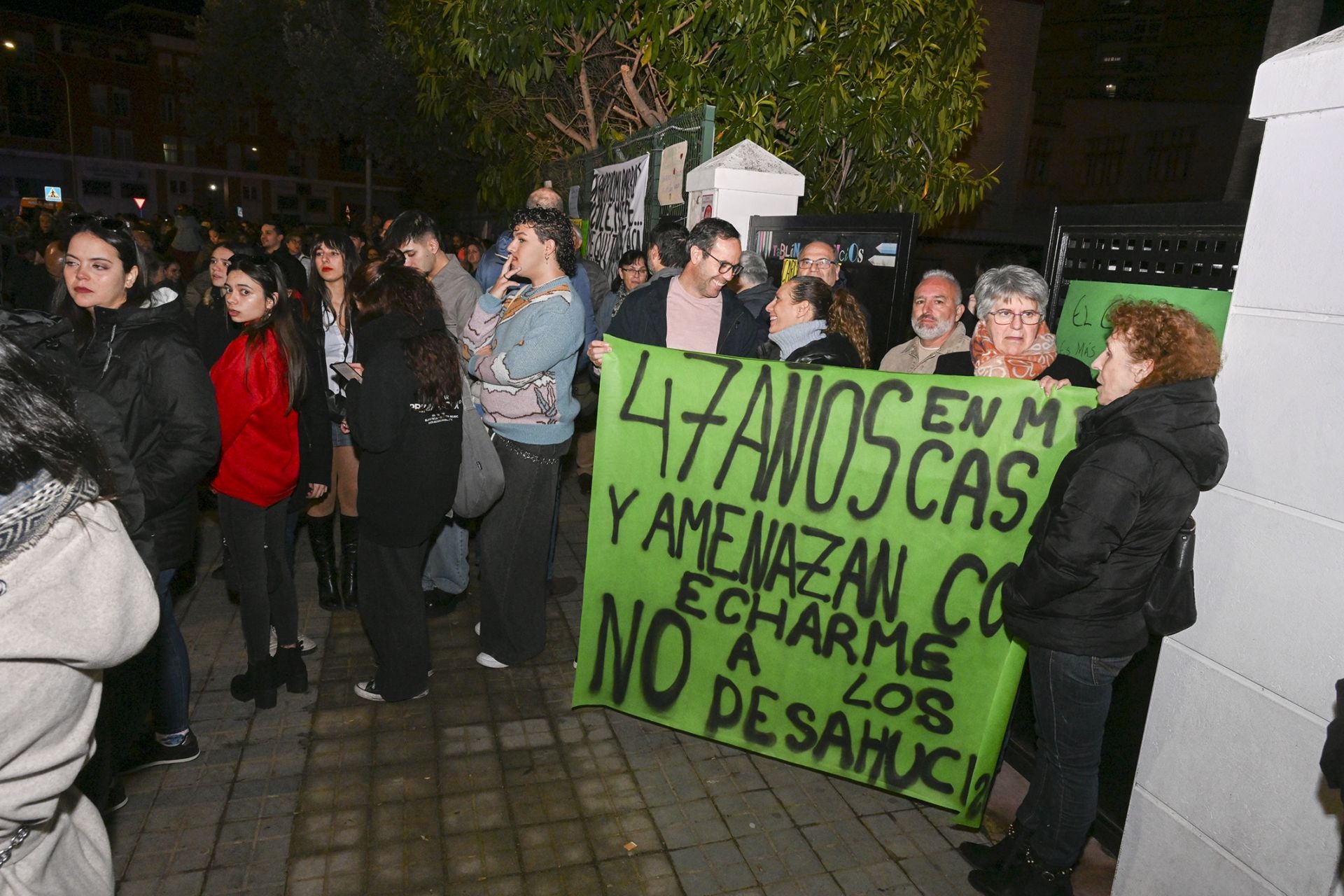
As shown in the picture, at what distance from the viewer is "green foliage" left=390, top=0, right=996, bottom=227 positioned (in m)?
7.88

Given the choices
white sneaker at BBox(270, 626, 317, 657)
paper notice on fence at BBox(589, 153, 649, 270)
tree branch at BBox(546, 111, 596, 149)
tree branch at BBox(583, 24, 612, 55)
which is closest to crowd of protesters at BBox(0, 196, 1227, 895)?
white sneaker at BBox(270, 626, 317, 657)

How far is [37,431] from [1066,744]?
285 cm

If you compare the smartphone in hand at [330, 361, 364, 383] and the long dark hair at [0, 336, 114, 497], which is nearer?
the long dark hair at [0, 336, 114, 497]

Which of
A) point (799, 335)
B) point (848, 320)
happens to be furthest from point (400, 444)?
point (848, 320)

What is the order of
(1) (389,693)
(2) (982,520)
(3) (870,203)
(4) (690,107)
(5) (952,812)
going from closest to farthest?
(2) (982,520)
(5) (952,812)
(1) (389,693)
(4) (690,107)
(3) (870,203)

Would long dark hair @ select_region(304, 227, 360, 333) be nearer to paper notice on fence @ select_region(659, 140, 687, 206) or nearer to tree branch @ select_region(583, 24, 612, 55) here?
paper notice on fence @ select_region(659, 140, 687, 206)

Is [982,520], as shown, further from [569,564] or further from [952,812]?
[569,564]

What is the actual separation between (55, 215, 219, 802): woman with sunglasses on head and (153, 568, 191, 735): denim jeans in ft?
0.81

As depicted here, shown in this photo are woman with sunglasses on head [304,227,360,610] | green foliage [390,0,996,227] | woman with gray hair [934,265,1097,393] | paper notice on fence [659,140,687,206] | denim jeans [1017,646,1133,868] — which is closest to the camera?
denim jeans [1017,646,1133,868]

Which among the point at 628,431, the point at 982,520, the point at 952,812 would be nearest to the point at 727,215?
the point at 628,431

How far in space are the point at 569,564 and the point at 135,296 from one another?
327 centimetres

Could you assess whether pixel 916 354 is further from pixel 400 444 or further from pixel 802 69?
pixel 802 69

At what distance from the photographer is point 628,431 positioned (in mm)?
3506

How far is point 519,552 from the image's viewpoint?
14.1 feet
